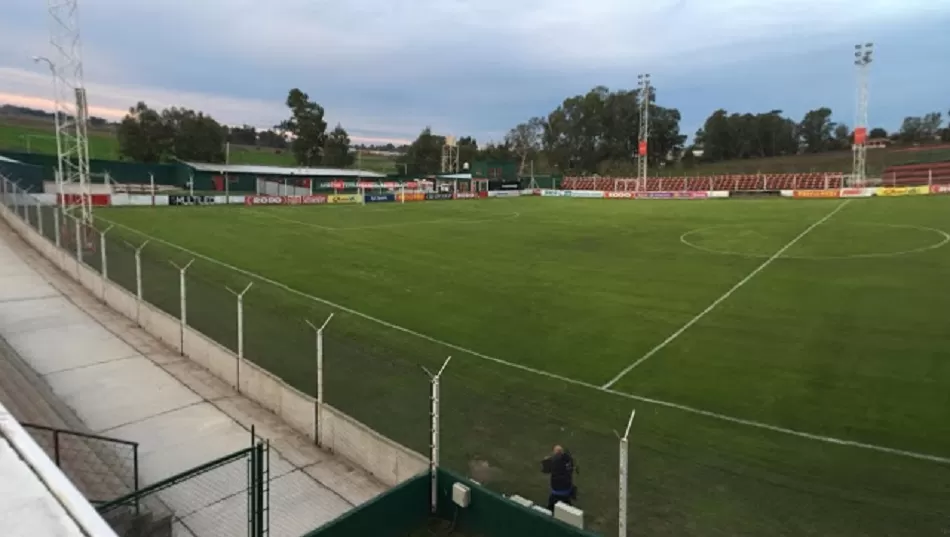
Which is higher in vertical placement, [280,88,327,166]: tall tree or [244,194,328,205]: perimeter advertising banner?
[280,88,327,166]: tall tree

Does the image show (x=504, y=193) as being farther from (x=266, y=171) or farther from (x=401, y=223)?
(x=401, y=223)

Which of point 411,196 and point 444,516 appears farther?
point 411,196

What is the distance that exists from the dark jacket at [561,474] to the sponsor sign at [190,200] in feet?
186

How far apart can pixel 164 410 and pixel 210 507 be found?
3961mm

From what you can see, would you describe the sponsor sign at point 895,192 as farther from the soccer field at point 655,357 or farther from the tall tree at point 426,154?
the tall tree at point 426,154

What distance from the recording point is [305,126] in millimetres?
115938

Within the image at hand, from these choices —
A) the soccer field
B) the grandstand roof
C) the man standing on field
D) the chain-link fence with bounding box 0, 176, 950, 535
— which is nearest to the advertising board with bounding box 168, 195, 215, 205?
the grandstand roof

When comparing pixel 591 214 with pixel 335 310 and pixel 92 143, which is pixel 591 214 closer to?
pixel 335 310

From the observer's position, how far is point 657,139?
136 m

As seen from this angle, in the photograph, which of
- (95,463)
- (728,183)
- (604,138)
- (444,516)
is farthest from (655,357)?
(604,138)

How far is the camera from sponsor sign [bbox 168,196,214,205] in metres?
56.4

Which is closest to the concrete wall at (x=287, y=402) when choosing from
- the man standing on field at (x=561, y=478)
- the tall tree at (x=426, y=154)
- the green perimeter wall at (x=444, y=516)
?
the green perimeter wall at (x=444, y=516)

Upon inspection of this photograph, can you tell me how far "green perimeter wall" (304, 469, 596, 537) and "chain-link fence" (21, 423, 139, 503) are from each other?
3113 mm

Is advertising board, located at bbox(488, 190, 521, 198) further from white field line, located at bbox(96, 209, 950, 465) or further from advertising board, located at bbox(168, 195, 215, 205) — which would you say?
white field line, located at bbox(96, 209, 950, 465)
